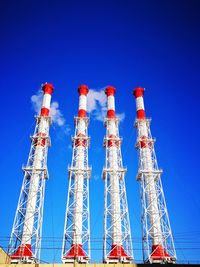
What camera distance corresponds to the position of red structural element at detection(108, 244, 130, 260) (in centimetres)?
3662

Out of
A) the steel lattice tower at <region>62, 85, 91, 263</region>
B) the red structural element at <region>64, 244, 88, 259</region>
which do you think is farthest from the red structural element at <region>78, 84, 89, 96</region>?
the red structural element at <region>64, 244, 88, 259</region>

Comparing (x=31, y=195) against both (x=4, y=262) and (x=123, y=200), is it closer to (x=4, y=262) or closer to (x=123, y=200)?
(x=4, y=262)

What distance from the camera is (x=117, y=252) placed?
37.0m

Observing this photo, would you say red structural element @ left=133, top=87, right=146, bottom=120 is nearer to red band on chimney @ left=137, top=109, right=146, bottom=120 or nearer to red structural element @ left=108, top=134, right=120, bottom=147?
red band on chimney @ left=137, top=109, right=146, bottom=120

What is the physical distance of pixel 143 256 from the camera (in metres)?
Answer: 37.9

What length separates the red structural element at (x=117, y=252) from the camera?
3662 centimetres

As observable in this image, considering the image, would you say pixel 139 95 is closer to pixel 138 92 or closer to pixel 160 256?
pixel 138 92

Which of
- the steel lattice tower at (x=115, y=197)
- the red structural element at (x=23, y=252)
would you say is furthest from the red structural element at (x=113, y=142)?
the red structural element at (x=23, y=252)

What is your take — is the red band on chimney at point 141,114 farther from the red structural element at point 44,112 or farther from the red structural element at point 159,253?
the red structural element at point 159,253

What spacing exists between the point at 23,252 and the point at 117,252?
1126cm

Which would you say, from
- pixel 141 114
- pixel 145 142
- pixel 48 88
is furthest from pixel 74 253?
pixel 48 88

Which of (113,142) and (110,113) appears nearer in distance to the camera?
(113,142)

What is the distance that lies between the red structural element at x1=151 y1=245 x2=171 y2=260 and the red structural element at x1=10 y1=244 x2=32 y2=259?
14900 millimetres

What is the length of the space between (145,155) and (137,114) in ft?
28.8
